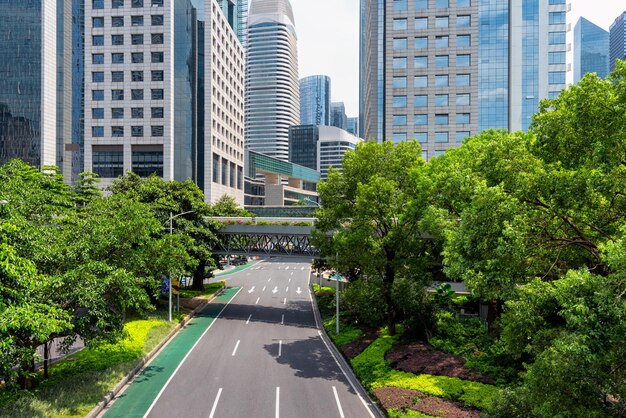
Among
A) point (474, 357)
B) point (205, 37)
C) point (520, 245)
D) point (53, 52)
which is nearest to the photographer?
point (520, 245)

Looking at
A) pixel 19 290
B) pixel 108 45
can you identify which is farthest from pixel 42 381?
pixel 108 45

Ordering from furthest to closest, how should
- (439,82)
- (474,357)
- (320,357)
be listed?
(439,82) < (320,357) < (474,357)

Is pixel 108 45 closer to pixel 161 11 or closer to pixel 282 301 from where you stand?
pixel 161 11

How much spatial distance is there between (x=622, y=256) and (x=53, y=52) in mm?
99841

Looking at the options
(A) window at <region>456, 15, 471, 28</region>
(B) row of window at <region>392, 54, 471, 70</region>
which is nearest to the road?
(B) row of window at <region>392, 54, 471, 70</region>

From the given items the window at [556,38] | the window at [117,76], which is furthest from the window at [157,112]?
the window at [556,38]

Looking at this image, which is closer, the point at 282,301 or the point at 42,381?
the point at 42,381

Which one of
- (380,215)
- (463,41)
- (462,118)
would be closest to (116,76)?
(463,41)

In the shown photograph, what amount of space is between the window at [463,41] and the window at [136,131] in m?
51.5

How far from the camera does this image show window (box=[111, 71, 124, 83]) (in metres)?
72.8

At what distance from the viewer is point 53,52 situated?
277 ft

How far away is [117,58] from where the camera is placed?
239ft

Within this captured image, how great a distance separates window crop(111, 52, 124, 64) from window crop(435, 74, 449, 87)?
170 ft

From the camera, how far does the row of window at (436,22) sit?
56875 mm
